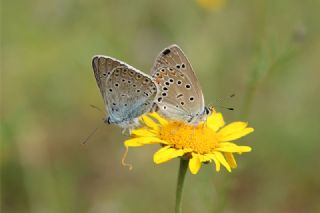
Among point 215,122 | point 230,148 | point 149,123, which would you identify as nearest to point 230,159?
point 230,148

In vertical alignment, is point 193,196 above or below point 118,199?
above

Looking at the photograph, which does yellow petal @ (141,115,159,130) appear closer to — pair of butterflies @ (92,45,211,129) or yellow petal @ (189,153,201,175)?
pair of butterflies @ (92,45,211,129)

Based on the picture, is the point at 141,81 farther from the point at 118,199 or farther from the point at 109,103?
the point at 118,199

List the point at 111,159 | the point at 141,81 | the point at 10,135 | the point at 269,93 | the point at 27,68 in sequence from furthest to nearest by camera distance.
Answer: the point at 269,93
the point at 27,68
the point at 111,159
the point at 10,135
the point at 141,81

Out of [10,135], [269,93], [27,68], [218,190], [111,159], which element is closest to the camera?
[218,190]

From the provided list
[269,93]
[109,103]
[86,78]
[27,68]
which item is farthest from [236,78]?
[109,103]

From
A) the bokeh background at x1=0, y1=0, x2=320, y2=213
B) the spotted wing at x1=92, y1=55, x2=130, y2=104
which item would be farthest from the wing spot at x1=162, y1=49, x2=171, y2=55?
the bokeh background at x1=0, y1=0, x2=320, y2=213

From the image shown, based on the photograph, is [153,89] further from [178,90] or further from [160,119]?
[160,119]

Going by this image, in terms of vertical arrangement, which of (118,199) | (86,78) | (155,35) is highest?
(155,35)
